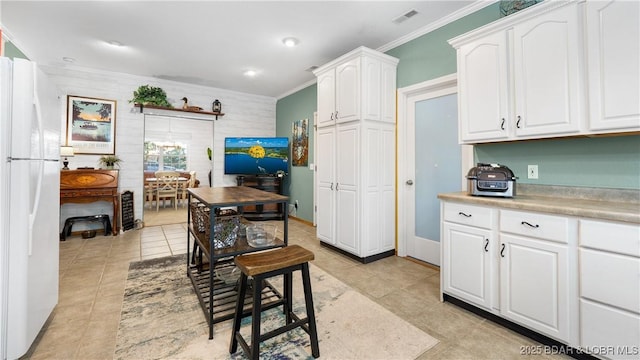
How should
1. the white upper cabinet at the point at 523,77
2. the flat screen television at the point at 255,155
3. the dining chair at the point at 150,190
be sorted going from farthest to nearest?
the dining chair at the point at 150,190, the flat screen television at the point at 255,155, the white upper cabinet at the point at 523,77

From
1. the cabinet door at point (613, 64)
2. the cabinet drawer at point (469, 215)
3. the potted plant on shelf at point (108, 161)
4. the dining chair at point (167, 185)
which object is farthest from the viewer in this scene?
the dining chair at point (167, 185)

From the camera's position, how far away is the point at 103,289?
98.7 inches

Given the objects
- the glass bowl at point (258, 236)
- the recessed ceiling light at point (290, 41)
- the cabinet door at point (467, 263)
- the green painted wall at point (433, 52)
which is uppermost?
the recessed ceiling light at point (290, 41)

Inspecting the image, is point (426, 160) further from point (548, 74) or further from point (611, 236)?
point (611, 236)

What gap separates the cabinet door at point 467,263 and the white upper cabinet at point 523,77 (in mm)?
807

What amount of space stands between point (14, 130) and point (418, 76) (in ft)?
11.4

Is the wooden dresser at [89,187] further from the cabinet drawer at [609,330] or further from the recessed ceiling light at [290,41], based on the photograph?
the cabinet drawer at [609,330]

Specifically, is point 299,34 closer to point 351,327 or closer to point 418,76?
point 418,76

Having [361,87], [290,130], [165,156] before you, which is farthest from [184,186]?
[361,87]

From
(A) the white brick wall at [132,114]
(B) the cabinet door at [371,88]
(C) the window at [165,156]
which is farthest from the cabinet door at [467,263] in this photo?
(C) the window at [165,156]

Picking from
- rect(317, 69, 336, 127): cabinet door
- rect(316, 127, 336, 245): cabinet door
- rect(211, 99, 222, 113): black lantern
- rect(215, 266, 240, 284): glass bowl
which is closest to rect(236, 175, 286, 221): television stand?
rect(211, 99, 222, 113): black lantern

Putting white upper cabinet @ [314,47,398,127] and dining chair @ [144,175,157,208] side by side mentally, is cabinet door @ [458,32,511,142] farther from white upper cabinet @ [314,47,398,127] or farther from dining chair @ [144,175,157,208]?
dining chair @ [144,175,157,208]

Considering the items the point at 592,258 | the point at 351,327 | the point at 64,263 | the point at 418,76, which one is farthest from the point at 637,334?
the point at 64,263

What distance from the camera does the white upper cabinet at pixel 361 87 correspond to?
3.16 m
